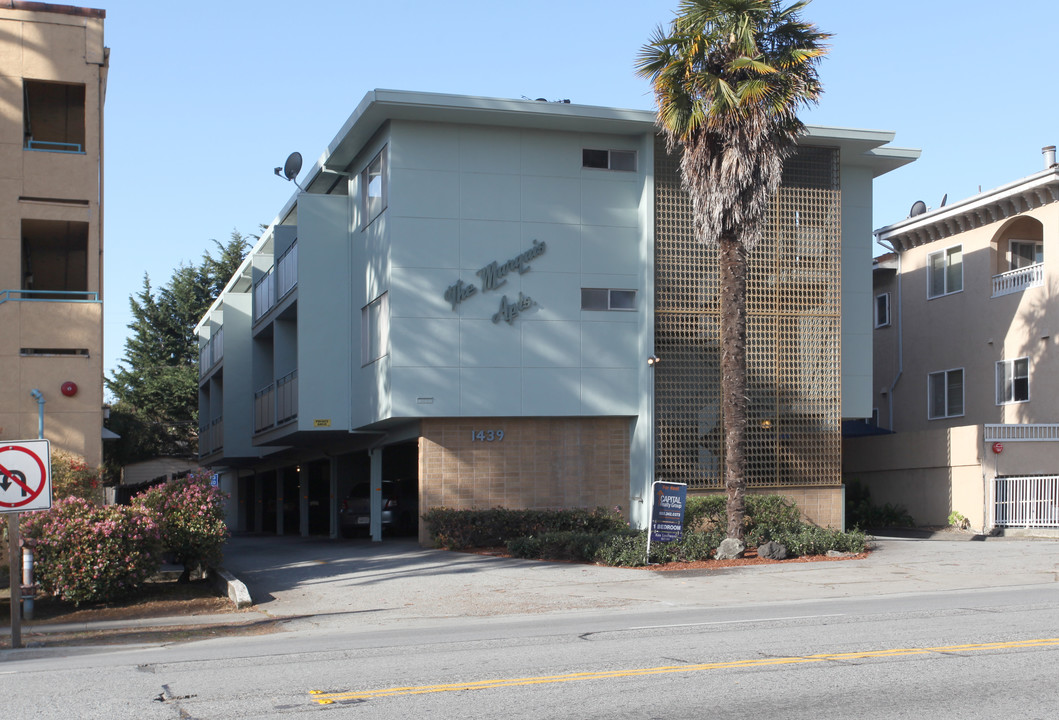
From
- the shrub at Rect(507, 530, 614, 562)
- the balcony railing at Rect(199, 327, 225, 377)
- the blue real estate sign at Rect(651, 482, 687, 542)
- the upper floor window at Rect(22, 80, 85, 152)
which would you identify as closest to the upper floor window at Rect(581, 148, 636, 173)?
the blue real estate sign at Rect(651, 482, 687, 542)

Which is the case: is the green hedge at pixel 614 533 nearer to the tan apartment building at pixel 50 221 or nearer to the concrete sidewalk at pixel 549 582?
the concrete sidewalk at pixel 549 582

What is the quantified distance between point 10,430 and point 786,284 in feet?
55.4

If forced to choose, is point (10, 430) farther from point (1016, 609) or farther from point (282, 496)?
point (282, 496)

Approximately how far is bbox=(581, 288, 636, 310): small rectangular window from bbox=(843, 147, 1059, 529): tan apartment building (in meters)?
9.41

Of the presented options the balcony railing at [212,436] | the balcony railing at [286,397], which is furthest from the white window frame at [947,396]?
the balcony railing at [212,436]

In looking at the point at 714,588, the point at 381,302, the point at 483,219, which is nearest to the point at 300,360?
the point at 381,302

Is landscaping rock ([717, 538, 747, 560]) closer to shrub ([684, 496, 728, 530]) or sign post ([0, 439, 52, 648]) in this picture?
shrub ([684, 496, 728, 530])

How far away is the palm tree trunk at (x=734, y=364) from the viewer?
2084 centimetres

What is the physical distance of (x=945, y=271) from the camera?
111ft

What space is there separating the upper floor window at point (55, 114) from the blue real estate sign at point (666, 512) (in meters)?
13.4

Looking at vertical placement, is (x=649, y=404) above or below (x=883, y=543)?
above

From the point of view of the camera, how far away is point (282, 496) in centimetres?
4003

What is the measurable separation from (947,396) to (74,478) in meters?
26.2

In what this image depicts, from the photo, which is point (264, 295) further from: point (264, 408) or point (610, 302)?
point (610, 302)
